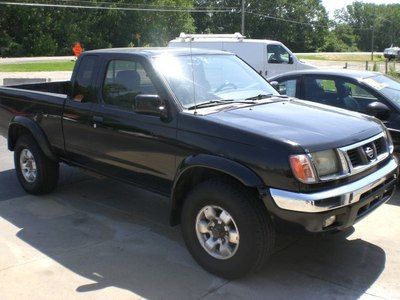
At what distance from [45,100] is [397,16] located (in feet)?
424

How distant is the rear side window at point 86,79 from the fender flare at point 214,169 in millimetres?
1597

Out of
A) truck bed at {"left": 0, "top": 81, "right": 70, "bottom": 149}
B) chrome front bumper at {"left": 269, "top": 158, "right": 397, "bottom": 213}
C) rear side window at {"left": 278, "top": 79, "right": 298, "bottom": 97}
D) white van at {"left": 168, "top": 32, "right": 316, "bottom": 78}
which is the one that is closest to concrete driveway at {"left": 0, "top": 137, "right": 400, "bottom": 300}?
chrome front bumper at {"left": 269, "top": 158, "right": 397, "bottom": 213}

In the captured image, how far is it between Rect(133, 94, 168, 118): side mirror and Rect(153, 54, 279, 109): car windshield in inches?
6.7

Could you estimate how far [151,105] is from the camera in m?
4.45

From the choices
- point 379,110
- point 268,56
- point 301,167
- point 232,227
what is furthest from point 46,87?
point 268,56

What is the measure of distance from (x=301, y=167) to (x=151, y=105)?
1486mm

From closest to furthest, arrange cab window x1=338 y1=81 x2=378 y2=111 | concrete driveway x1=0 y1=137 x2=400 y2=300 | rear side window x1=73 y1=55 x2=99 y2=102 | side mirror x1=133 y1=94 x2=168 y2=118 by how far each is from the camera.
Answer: concrete driveway x1=0 y1=137 x2=400 y2=300 < side mirror x1=133 y1=94 x2=168 y2=118 < rear side window x1=73 y1=55 x2=99 y2=102 < cab window x1=338 y1=81 x2=378 y2=111

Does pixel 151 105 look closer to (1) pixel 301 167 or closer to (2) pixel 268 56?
(1) pixel 301 167

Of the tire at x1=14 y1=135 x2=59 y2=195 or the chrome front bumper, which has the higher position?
the chrome front bumper

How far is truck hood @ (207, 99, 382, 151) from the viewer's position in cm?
385

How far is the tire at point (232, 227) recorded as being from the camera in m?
3.83

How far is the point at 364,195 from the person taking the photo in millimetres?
4027

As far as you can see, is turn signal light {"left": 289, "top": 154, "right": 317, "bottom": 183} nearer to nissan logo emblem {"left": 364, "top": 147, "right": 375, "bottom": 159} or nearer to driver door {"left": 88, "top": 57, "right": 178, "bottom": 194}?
nissan logo emblem {"left": 364, "top": 147, "right": 375, "bottom": 159}

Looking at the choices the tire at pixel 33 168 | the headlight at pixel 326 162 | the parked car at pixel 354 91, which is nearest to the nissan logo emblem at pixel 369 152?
the headlight at pixel 326 162
